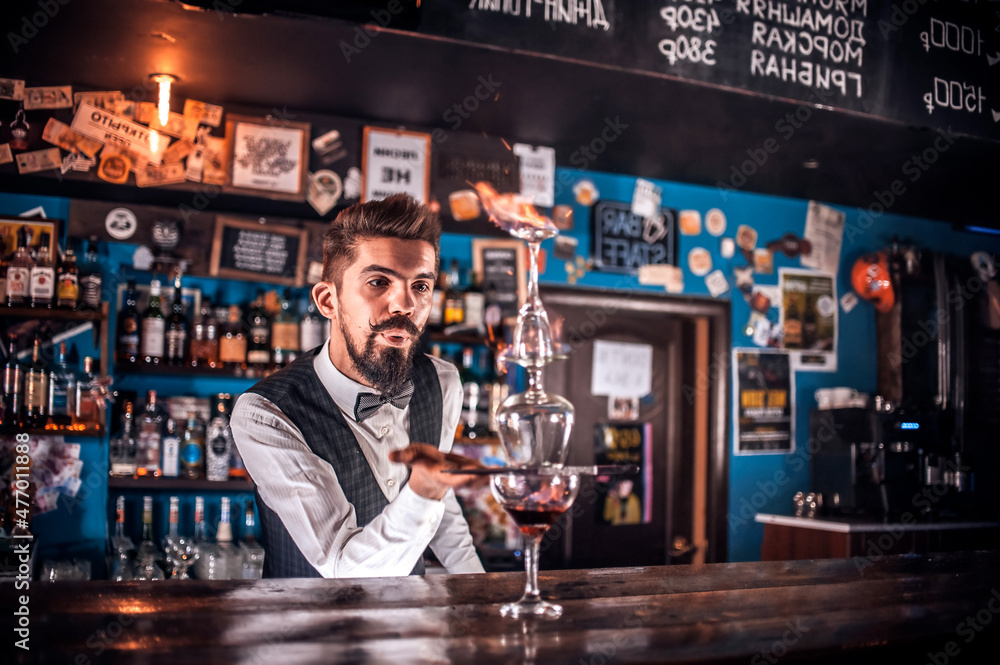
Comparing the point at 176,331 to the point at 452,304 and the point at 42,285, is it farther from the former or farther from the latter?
the point at 452,304

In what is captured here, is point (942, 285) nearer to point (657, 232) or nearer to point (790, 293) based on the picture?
point (790, 293)

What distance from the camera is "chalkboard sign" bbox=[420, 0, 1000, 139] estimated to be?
2107 mm

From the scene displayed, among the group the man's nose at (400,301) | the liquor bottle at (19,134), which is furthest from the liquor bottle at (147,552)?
the man's nose at (400,301)

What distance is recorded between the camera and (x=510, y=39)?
207 centimetres

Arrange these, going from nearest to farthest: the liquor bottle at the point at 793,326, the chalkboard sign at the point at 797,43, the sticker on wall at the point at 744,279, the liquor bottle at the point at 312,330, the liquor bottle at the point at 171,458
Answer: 1. the chalkboard sign at the point at 797,43
2. the liquor bottle at the point at 171,458
3. the liquor bottle at the point at 312,330
4. the sticker on wall at the point at 744,279
5. the liquor bottle at the point at 793,326

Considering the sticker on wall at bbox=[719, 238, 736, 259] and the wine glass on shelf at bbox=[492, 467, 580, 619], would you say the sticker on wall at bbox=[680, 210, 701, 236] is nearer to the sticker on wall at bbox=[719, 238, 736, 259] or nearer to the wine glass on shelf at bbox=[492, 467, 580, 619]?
the sticker on wall at bbox=[719, 238, 736, 259]

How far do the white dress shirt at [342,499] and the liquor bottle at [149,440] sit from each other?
158cm

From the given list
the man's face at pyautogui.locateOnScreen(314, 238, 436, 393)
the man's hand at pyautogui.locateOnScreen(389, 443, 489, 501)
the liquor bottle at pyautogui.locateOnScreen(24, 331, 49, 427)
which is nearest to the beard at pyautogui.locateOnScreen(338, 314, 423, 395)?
the man's face at pyautogui.locateOnScreen(314, 238, 436, 393)

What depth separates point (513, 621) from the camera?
1134 millimetres

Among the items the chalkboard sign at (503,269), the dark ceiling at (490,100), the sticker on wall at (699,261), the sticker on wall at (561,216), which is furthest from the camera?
the sticker on wall at (699,261)

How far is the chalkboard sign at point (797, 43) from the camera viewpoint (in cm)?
211

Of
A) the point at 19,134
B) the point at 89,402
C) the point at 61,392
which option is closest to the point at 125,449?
the point at 89,402

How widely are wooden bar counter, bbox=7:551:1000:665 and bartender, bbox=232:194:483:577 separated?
216 millimetres

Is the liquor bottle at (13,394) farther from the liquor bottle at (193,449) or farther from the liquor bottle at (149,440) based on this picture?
the liquor bottle at (193,449)
